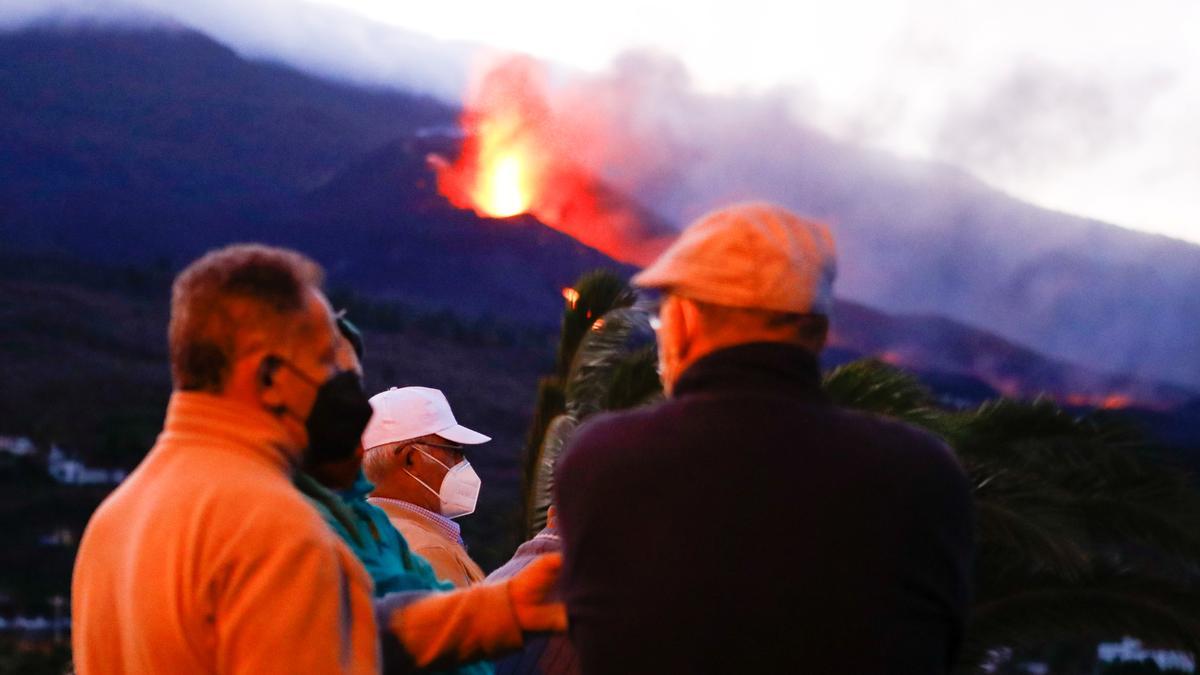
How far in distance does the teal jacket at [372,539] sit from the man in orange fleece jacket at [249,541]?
0.16 m

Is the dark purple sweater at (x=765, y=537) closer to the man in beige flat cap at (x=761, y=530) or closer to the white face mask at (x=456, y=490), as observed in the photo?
the man in beige flat cap at (x=761, y=530)

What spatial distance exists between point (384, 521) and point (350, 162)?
5341 centimetres

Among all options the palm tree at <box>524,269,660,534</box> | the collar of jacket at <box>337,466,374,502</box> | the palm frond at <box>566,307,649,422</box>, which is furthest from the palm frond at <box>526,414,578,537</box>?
the collar of jacket at <box>337,466,374,502</box>

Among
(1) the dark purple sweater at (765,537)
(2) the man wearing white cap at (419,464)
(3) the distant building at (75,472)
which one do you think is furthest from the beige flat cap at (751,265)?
(3) the distant building at (75,472)

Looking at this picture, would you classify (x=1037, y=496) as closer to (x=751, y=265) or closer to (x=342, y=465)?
(x=342, y=465)

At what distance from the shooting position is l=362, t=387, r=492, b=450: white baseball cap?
4398 millimetres

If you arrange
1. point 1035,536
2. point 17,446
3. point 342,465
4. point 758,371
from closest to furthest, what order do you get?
point 758,371, point 342,465, point 1035,536, point 17,446

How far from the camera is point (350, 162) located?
55.2 meters

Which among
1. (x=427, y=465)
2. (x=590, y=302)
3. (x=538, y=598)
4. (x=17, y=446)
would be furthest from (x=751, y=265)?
(x=17, y=446)

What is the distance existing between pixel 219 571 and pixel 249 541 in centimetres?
7

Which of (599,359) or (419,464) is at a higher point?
(419,464)

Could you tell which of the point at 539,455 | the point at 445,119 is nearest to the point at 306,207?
the point at 445,119

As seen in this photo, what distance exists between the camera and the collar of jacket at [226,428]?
240 centimetres

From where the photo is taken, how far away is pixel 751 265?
2.30 meters
